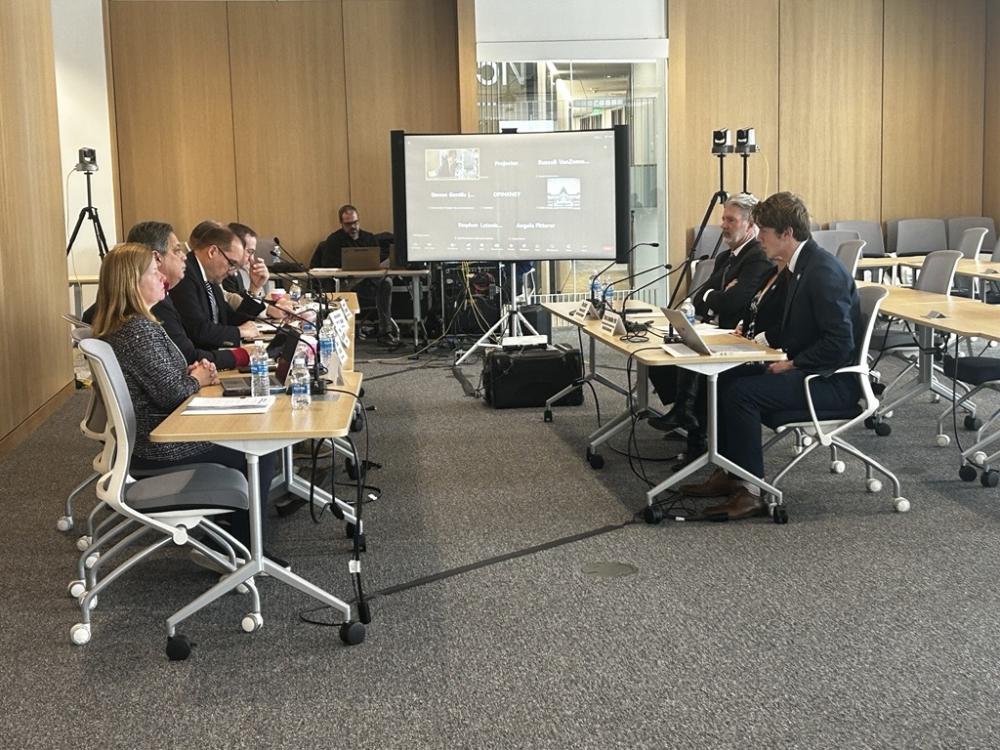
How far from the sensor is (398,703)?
304 centimetres

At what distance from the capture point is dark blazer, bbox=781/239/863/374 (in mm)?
4699

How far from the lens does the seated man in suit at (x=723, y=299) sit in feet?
18.6

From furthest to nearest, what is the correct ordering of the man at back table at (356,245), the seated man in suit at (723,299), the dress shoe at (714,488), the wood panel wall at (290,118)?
the wood panel wall at (290,118)
the man at back table at (356,245)
the seated man in suit at (723,299)
the dress shoe at (714,488)

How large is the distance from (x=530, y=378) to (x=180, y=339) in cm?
308

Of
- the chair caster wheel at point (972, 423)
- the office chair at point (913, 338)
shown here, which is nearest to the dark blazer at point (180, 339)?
the office chair at point (913, 338)

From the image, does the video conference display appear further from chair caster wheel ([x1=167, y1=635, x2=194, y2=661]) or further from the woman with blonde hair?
chair caster wheel ([x1=167, y1=635, x2=194, y2=661])

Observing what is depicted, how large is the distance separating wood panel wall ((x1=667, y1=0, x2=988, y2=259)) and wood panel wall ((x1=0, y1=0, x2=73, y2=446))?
6.05 metres

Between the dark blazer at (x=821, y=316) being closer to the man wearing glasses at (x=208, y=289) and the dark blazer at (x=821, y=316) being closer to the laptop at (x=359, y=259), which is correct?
the man wearing glasses at (x=208, y=289)

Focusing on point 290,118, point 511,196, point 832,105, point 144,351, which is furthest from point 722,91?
point 144,351

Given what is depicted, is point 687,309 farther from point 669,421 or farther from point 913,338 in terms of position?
point 913,338

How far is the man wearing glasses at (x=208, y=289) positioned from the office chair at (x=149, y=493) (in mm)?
1788

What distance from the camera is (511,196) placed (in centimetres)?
919

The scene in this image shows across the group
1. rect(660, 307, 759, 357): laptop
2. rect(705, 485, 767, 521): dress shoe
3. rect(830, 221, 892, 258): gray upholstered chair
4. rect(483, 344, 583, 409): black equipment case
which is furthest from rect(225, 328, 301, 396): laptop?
rect(830, 221, 892, 258): gray upholstered chair

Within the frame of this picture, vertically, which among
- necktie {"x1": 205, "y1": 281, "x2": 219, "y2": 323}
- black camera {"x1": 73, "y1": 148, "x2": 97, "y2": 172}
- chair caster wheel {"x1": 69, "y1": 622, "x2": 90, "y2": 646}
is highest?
black camera {"x1": 73, "y1": 148, "x2": 97, "y2": 172}
